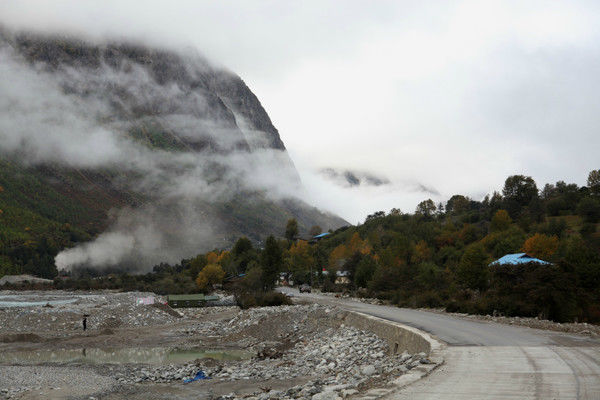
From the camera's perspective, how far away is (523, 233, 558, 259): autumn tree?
67.4 m

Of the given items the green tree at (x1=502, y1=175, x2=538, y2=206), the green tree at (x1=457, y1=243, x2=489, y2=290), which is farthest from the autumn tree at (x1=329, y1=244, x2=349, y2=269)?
the green tree at (x1=457, y1=243, x2=489, y2=290)

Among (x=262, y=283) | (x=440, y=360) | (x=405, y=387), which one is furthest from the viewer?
(x=262, y=283)

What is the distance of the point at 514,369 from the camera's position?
12.2m

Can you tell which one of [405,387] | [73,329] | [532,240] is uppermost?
[532,240]

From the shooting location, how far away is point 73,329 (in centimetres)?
5078

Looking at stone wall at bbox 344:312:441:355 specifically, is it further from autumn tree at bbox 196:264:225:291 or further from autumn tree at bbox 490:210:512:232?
autumn tree at bbox 196:264:225:291

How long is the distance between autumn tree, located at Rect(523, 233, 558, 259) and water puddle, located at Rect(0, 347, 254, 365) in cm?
5087

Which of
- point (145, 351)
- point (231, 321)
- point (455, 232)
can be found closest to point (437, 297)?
point (231, 321)

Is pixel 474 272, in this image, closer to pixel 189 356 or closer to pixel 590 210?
pixel 189 356

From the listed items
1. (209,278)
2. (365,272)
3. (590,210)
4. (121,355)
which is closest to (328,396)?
(121,355)

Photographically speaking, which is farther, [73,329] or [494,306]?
Answer: [73,329]

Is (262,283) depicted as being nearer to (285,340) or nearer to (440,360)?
(285,340)

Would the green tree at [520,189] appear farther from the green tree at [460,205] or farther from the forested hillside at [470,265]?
the green tree at [460,205]

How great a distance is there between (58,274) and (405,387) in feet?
665
